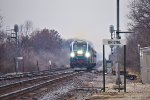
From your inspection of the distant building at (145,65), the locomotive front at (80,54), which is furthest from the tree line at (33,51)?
the distant building at (145,65)

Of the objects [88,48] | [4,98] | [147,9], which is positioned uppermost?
[147,9]

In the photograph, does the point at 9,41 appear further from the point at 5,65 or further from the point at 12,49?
the point at 5,65

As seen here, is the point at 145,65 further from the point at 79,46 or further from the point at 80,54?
the point at 80,54

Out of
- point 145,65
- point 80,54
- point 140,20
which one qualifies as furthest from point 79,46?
point 145,65

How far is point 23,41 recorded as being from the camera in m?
83.3

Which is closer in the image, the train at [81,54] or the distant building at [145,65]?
the distant building at [145,65]

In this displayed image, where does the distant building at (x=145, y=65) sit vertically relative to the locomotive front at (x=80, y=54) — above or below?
below

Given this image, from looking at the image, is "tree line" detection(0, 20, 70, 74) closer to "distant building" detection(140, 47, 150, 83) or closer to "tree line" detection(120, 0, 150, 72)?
"tree line" detection(120, 0, 150, 72)

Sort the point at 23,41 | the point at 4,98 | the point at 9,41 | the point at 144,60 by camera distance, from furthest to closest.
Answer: the point at 23,41, the point at 9,41, the point at 144,60, the point at 4,98

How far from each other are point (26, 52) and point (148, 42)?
88.4 feet

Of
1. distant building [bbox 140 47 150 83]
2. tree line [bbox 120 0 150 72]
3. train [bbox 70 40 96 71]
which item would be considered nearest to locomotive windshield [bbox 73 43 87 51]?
train [bbox 70 40 96 71]

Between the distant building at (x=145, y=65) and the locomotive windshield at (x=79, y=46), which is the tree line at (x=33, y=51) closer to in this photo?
the locomotive windshield at (x=79, y=46)

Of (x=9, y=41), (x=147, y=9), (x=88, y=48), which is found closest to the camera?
(x=88, y=48)

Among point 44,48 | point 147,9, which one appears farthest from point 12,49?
point 44,48
